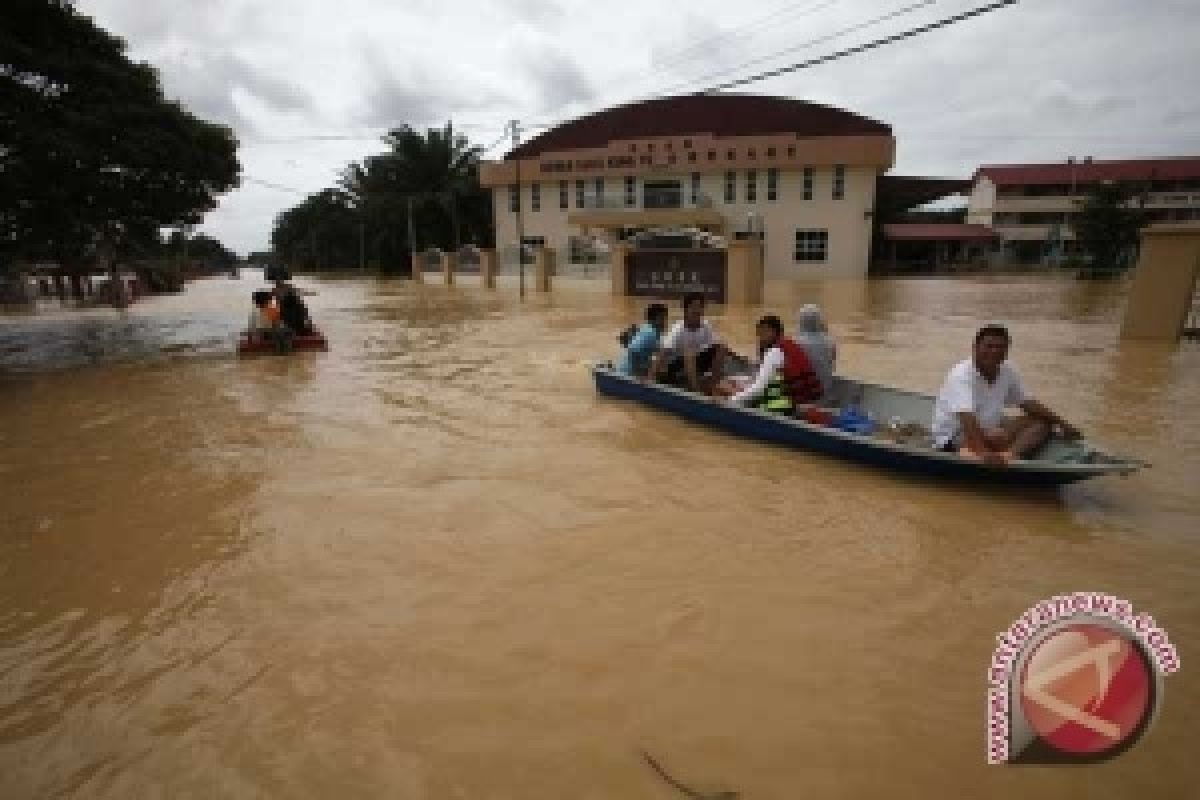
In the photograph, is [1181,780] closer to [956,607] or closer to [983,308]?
[956,607]

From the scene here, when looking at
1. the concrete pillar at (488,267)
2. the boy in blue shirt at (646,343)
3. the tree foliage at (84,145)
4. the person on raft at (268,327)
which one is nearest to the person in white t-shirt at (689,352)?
the boy in blue shirt at (646,343)

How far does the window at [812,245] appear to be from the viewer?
33.1 meters

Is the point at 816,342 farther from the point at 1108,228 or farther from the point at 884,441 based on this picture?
the point at 1108,228

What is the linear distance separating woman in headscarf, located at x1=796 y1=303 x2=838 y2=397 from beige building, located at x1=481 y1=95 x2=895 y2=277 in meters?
22.8

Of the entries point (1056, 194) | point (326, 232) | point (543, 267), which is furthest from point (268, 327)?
point (326, 232)

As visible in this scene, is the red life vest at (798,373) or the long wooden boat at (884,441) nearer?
the long wooden boat at (884,441)

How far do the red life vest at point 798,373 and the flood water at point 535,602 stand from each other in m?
0.62

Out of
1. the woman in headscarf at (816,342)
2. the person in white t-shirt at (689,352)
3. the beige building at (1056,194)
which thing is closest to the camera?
the woman in headscarf at (816,342)

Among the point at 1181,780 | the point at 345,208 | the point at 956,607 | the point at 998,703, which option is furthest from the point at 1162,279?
the point at 345,208

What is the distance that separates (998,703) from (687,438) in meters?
5.07

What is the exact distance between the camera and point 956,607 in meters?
3.82
